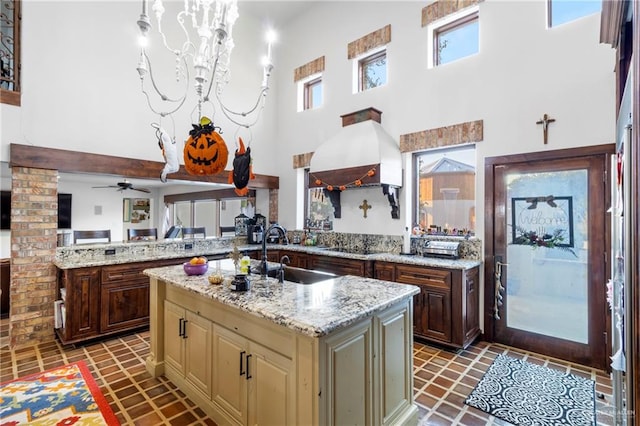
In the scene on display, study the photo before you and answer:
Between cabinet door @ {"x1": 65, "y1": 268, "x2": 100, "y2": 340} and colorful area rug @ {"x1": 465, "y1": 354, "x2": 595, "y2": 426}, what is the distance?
3.81 m

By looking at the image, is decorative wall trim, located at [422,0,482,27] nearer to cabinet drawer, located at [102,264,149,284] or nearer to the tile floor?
the tile floor

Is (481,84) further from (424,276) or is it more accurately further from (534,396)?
(534,396)

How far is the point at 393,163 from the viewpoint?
407 cm

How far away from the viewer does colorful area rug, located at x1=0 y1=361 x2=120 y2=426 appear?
215cm

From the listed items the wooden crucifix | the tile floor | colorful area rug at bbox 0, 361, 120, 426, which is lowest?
the tile floor

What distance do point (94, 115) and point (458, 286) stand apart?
4824 mm

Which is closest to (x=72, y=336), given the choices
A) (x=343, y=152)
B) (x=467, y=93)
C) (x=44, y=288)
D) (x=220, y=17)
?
(x=44, y=288)

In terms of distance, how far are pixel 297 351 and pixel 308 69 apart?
5226 millimetres

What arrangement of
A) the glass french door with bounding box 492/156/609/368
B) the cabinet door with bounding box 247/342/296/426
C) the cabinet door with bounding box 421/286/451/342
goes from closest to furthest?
1. the cabinet door with bounding box 247/342/296/426
2. the glass french door with bounding box 492/156/609/368
3. the cabinet door with bounding box 421/286/451/342

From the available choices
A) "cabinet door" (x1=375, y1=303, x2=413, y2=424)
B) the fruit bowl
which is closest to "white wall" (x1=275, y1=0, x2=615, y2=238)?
"cabinet door" (x1=375, y1=303, x2=413, y2=424)

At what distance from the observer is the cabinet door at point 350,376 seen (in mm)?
1501

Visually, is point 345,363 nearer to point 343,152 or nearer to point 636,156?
point 636,156

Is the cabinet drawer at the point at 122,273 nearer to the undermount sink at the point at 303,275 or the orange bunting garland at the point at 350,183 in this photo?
the undermount sink at the point at 303,275

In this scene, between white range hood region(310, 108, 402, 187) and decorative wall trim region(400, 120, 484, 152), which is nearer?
decorative wall trim region(400, 120, 484, 152)
